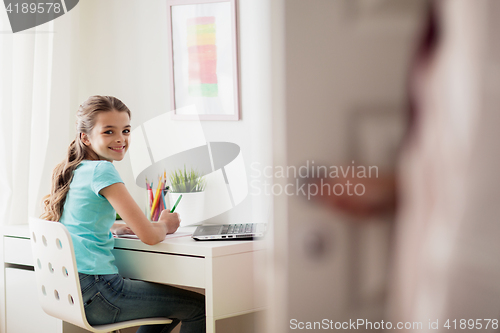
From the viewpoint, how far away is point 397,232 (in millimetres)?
193

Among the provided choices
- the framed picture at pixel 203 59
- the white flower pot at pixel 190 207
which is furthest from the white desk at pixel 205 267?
the framed picture at pixel 203 59

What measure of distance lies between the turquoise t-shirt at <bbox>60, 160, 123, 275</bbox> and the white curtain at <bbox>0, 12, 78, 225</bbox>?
15.5 inches

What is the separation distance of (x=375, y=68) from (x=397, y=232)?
0.07m

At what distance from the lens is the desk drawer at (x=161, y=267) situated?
123cm

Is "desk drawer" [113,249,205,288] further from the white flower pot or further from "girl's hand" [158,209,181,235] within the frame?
the white flower pot

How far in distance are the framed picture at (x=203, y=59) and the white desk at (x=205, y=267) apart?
49 centimetres

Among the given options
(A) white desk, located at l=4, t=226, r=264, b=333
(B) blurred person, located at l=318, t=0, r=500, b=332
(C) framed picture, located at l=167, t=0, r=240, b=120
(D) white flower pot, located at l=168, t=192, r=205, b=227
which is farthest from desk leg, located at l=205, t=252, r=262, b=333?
(B) blurred person, located at l=318, t=0, r=500, b=332

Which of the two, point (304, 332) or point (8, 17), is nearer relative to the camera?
point (304, 332)

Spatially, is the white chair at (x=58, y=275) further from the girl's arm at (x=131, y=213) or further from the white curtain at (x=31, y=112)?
the white curtain at (x=31, y=112)

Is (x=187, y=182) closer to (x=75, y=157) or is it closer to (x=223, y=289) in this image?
(x=75, y=157)

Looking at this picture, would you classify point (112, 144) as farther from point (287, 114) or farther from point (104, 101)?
point (287, 114)

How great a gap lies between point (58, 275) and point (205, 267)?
359 mm

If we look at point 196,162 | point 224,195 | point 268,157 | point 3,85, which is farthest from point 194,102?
point 268,157

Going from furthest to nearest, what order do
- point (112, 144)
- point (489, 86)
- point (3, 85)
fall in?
1. point (3, 85)
2. point (112, 144)
3. point (489, 86)
